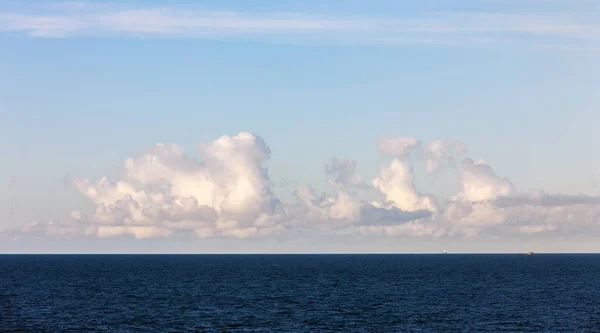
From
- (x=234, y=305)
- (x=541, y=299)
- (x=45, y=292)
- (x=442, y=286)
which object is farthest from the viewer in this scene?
(x=442, y=286)

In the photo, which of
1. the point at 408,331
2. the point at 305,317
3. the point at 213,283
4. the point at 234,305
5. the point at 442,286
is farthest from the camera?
the point at 213,283

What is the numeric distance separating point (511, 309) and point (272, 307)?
4336 cm

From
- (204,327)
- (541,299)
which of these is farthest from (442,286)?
(204,327)

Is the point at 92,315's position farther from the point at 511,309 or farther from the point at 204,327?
the point at 511,309

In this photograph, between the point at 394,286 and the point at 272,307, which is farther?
the point at 394,286

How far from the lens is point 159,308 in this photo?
128000 millimetres

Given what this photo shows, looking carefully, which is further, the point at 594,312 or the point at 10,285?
the point at 10,285

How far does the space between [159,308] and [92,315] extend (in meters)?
14.2

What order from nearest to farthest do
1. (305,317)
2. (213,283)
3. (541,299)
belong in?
1. (305,317)
2. (541,299)
3. (213,283)

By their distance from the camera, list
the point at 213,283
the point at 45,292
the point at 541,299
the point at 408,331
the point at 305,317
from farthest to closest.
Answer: the point at 213,283 → the point at 45,292 → the point at 541,299 → the point at 305,317 → the point at 408,331

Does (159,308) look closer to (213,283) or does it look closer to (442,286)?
(213,283)

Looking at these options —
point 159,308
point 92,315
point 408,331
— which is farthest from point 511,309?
point 92,315

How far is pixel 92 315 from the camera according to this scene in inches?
4604

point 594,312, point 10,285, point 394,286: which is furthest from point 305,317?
point 10,285
